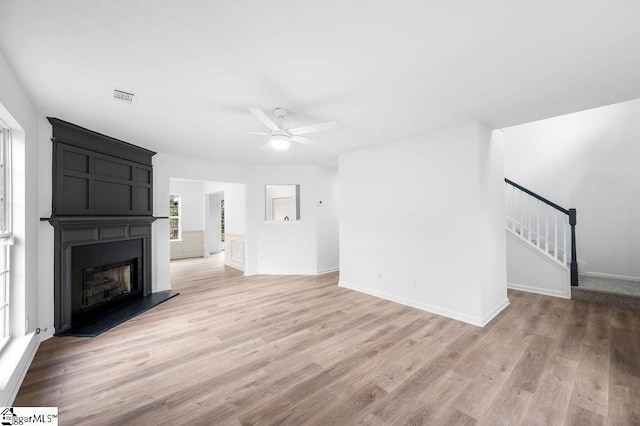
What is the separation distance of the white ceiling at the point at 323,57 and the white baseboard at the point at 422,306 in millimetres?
2423

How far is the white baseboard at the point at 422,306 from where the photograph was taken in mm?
3119

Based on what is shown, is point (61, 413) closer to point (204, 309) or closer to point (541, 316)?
point (204, 309)

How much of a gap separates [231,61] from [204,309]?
325 cm

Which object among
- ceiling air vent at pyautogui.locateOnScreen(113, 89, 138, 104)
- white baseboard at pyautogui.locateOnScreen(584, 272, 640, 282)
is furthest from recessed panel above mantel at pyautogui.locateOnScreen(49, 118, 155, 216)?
white baseboard at pyautogui.locateOnScreen(584, 272, 640, 282)

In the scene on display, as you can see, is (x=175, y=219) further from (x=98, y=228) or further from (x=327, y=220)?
(x=327, y=220)

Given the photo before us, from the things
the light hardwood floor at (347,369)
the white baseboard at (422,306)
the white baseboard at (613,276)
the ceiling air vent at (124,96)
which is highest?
the ceiling air vent at (124,96)

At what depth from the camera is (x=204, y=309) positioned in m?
3.69

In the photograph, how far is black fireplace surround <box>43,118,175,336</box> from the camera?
3.03 m

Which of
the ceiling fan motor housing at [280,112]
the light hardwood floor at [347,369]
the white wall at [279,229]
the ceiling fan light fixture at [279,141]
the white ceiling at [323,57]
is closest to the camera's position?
the white ceiling at [323,57]

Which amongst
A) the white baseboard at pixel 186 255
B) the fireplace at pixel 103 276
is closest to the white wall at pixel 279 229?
the fireplace at pixel 103 276

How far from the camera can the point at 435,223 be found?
351 cm

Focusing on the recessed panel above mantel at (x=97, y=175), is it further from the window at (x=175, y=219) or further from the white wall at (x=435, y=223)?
the window at (x=175, y=219)

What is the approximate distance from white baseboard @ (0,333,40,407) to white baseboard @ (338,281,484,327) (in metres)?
3.92

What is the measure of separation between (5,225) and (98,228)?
115 cm
